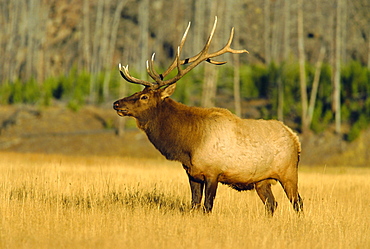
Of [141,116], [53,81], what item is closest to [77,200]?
[141,116]

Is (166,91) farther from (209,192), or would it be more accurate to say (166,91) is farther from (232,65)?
(232,65)

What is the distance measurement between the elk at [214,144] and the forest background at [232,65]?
18846 millimetres

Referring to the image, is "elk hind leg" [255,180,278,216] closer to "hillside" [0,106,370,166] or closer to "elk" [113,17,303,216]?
"elk" [113,17,303,216]

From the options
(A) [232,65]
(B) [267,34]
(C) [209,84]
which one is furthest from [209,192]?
(B) [267,34]

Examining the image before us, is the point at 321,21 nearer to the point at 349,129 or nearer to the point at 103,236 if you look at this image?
the point at 349,129

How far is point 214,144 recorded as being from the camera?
29.7ft

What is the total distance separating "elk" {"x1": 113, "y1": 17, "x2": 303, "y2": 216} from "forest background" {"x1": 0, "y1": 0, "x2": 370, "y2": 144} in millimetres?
18846

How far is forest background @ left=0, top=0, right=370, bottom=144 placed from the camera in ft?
98.5

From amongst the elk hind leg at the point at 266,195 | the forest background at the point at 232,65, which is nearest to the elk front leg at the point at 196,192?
the elk hind leg at the point at 266,195

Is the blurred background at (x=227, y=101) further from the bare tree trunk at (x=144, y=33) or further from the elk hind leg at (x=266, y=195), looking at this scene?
the elk hind leg at (x=266, y=195)

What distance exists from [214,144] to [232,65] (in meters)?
33.4

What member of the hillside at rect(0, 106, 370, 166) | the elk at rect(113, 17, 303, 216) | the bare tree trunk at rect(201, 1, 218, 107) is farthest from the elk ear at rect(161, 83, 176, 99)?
the bare tree trunk at rect(201, 1, 218, 107)

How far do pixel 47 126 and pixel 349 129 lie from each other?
15.8 metres

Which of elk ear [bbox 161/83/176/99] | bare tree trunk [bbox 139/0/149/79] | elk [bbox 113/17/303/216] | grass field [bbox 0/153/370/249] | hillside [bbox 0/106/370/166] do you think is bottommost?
hillside [bbox 0/106/370/166]
